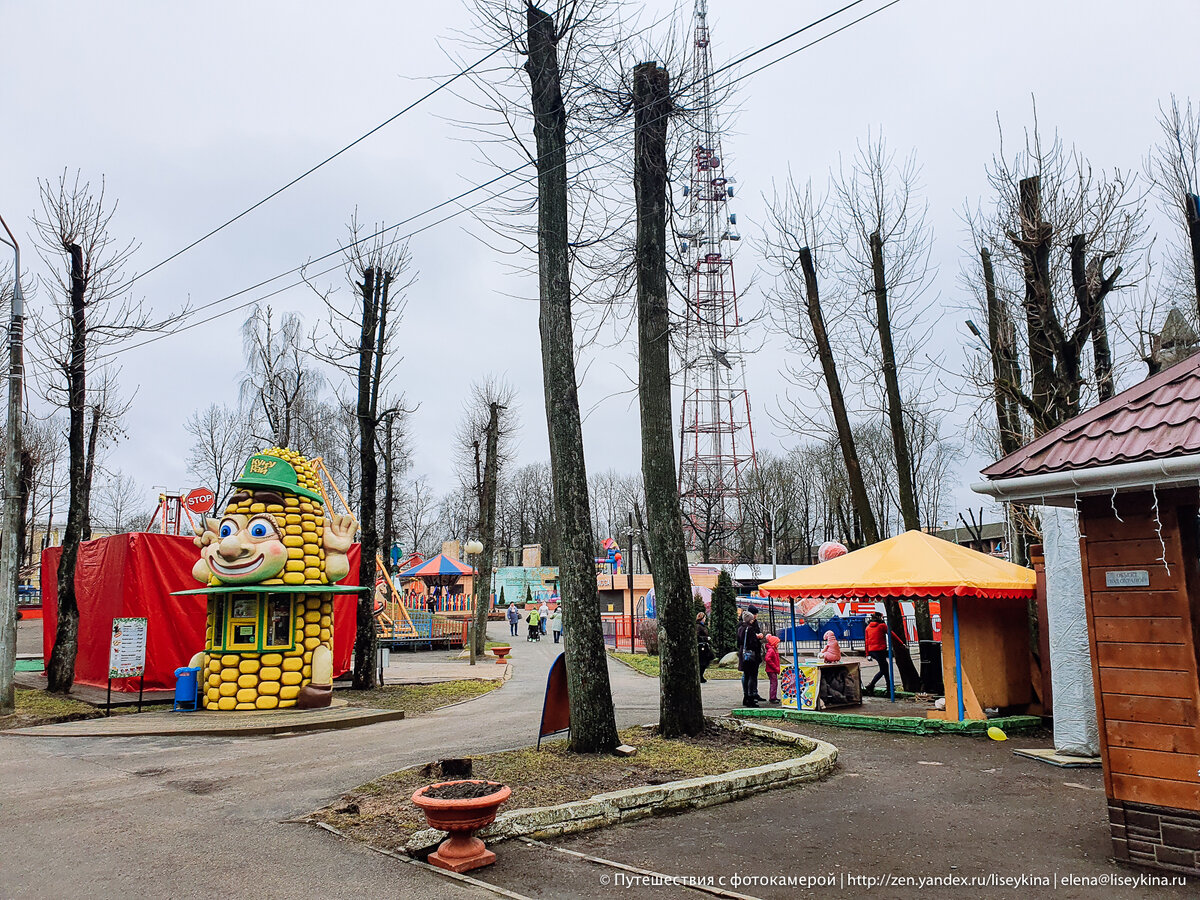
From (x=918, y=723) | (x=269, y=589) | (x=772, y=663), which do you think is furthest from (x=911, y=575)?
(x=269, y=589)

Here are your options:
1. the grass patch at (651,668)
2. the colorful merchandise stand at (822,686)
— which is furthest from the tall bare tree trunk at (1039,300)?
the grass patch at (651,668)

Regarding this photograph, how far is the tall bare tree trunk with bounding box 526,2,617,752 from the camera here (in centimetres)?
905

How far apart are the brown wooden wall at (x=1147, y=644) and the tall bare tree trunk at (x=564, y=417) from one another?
477 cm

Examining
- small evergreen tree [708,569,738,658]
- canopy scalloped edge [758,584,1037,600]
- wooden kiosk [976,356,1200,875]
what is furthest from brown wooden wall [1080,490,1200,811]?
small evergreen tree [708,569,738,658]

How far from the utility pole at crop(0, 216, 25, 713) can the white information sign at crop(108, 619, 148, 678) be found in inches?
56.9

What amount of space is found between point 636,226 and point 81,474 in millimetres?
12222

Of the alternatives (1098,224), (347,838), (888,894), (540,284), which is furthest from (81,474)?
(1098,224)

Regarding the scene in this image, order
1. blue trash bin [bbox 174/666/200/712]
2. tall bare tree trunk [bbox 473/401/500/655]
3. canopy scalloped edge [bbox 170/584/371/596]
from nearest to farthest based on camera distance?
canopy scalloped edge [bbox 170/584/371/596] < blue trash bin [bbox 174/666/200/712] < tall bare tree trunk [bbox 473/401/500/655]

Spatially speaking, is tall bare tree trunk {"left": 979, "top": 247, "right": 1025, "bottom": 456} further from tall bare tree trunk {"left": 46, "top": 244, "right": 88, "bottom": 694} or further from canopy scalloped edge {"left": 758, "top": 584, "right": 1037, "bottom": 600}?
tall bare tree trunk {"left": 46, "top": 244, "right": 88, "bottom": 694}

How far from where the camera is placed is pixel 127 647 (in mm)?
14523

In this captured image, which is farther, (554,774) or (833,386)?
(833,386)

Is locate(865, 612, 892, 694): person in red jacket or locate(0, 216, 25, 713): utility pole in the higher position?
locate(0, 216, 25, 713): utility pole

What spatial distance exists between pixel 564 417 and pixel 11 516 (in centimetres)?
992

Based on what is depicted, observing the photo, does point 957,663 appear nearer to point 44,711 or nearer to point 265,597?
point 265,597
